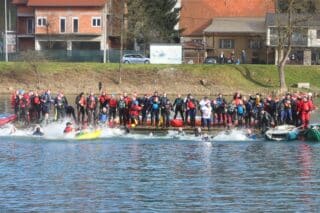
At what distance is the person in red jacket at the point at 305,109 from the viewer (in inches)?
1812

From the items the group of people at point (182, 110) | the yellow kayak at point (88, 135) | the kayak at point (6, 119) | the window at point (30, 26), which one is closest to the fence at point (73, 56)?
the window at point (30, 26)

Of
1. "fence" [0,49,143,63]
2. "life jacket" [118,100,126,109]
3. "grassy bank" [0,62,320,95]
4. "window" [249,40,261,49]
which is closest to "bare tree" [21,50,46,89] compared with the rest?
"grassy bank" [0,62,320,95]

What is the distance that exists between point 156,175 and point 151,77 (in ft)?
163

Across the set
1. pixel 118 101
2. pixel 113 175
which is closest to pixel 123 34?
pixel 118 101

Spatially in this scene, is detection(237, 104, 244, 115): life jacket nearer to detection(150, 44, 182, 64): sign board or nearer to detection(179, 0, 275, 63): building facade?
detection(150, 44, 182, 64): sign board

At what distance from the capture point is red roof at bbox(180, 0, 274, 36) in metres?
114

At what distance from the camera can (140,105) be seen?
47844 mm

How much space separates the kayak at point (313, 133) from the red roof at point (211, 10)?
67673 mm

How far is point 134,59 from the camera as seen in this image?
306ft

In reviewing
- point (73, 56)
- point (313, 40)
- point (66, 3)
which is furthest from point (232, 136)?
point (66, 3)

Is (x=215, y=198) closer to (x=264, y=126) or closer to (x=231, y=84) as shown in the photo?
(x=264, y=126)

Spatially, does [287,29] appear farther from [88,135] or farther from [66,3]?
[88,135]

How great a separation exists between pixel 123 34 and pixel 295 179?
62.0 metres

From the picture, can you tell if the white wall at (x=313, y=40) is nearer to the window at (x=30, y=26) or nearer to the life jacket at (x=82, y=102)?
the window at (x=30, y=26)
